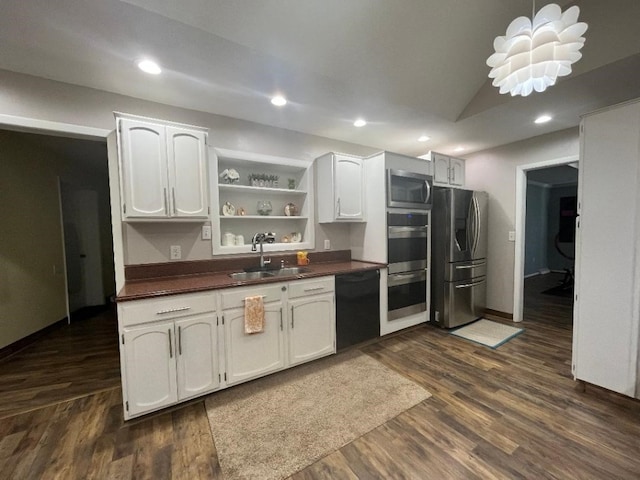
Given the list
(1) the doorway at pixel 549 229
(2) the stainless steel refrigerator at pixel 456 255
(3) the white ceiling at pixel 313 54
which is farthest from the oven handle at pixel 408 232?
(1) the doorway at pixel 549 229

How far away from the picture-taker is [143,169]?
2.04 m

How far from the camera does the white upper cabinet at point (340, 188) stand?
2971 mm

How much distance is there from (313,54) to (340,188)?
4.53ft

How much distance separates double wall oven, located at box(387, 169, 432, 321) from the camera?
3.02 m

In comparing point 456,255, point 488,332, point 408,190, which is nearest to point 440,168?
point 408,190

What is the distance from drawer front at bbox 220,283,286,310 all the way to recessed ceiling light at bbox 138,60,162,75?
1.72m

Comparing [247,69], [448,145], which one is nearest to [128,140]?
[247,69]

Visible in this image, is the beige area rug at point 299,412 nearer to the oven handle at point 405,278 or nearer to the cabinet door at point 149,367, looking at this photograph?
the cabinet door at point 149,367

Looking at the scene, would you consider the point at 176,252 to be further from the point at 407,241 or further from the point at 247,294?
the point at 407,241

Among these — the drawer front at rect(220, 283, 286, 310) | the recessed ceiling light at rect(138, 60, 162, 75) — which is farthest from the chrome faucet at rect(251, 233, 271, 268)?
the recessed ceiling light at rect(138, 60, 162, 75)

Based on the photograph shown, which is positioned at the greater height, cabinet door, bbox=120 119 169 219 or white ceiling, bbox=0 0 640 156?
white ceiling, bbox=0 0 640 156

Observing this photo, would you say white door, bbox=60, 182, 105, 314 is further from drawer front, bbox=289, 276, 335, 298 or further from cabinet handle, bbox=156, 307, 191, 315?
drawer front, bbox=289, 276, 335, 298

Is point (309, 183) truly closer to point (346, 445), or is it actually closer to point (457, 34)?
point (457, 34)

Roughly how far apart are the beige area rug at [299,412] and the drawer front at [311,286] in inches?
29.6
